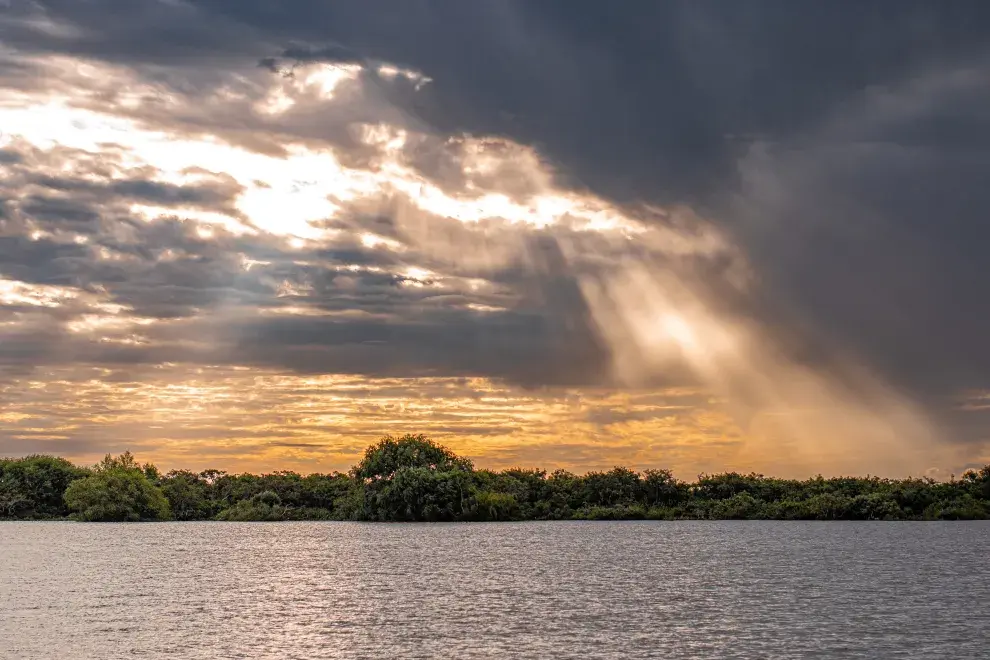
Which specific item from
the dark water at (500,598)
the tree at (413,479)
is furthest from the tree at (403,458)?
the dark water at (500,598)

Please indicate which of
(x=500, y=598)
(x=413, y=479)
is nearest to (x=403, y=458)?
(x=413, y=479)

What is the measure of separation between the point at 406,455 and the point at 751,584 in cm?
10471

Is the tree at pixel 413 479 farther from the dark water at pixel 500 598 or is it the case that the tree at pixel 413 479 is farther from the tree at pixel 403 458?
the dark water at pixel 500 598

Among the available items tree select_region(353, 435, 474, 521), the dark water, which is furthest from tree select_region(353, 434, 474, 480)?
the dark water

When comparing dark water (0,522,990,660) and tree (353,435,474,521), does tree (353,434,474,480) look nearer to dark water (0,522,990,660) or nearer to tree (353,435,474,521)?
tree (353,435,474,521)

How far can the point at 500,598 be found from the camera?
7294 centimetres

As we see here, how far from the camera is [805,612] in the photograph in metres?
64.9

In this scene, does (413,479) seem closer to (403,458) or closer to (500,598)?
(403,458)

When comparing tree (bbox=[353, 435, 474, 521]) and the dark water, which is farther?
tree (bbox=[353, 435, 474, 521])

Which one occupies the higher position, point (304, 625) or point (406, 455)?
point (406, 455)

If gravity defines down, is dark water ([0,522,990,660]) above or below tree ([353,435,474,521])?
below

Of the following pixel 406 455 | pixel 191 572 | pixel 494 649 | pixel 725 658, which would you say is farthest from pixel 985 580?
pixel 406 455

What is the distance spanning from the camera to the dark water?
171ft

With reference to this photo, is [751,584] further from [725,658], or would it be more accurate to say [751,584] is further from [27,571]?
[27,571]
